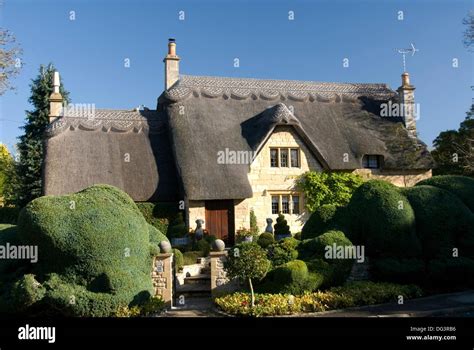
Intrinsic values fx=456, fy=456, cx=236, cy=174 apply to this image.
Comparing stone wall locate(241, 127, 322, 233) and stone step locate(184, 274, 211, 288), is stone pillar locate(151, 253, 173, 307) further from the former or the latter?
stone wall locate(241, 127, 322, 233)

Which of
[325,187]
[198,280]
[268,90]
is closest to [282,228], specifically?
[325,187]

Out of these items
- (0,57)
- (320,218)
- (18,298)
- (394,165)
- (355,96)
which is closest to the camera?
(18,298)

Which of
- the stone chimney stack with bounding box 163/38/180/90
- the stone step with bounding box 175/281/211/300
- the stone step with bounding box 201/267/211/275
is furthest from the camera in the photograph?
the stone chimney stack with bounding box 163/38/180/90

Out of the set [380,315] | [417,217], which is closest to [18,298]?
[380,315]

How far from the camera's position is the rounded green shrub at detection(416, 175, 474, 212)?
14.5m

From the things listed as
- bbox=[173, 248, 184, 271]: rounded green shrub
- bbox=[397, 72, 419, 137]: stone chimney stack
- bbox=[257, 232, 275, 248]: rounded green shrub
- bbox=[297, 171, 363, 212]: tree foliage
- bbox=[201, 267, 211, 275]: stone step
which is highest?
bbox=[397, 72, 419, 137]: stone chimney stack

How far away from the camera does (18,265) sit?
11.3 m

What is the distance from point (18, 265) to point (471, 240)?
12590mm

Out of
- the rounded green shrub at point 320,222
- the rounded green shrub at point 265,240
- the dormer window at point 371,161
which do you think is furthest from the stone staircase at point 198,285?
the dormer window at point 371,161

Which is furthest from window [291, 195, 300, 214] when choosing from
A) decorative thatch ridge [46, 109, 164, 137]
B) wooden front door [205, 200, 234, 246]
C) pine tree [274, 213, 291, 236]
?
decorative thatch ridge [46, 109, 164, 137]

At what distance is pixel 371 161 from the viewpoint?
24250 millimetres

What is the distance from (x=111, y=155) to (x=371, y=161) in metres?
13.4

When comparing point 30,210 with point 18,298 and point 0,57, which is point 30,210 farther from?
point 0,57

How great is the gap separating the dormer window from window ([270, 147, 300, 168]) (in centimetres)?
394
